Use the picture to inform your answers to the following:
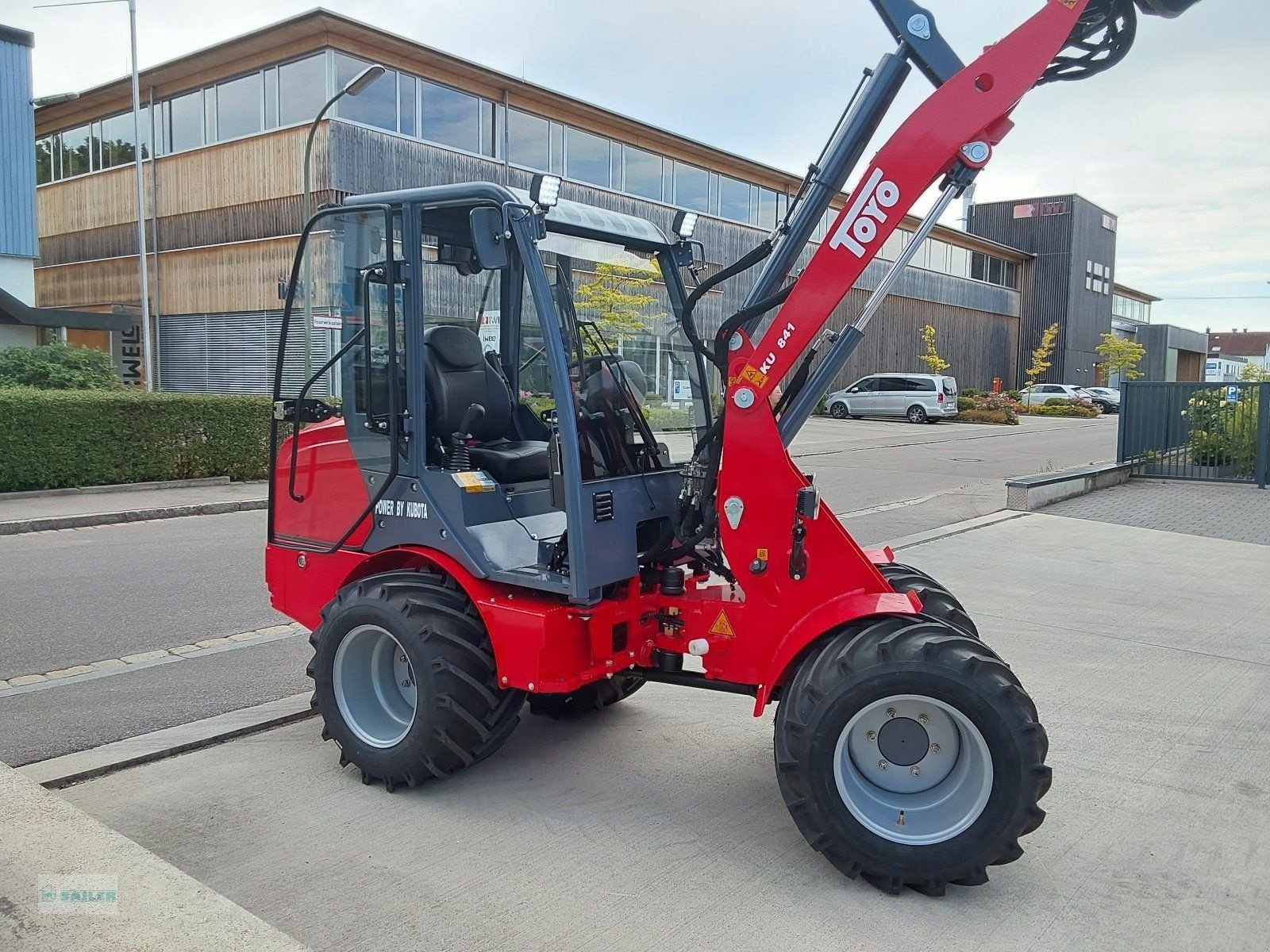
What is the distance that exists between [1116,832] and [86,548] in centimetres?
969

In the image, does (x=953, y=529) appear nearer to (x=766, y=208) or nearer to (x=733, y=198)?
(x=733, y=198)

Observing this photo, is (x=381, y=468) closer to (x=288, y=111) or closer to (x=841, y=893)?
(x=841, y=893)

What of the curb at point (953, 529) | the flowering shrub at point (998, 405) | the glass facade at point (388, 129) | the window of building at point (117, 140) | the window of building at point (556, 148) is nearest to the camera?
the curb at point (953, 529)

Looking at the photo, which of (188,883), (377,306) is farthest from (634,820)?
(377,306)

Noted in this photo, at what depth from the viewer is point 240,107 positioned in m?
25.7

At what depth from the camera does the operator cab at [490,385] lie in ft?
13.8

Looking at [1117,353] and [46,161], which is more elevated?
[46,161]

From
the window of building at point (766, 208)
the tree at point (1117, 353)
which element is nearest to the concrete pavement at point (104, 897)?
the window of building at point (766, 208)

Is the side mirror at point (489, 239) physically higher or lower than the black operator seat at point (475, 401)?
higher

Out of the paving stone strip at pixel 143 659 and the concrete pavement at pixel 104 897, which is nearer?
the concrete pavement at pixel 104 897

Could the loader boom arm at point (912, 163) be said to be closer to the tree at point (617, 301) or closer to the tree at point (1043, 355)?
the tree at point (617, 301)

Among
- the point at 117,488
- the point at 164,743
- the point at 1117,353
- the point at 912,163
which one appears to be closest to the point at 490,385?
the point at 912,163

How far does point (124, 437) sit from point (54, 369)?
14.4 feet

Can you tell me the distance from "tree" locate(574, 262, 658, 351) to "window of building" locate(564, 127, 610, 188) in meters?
26.2
